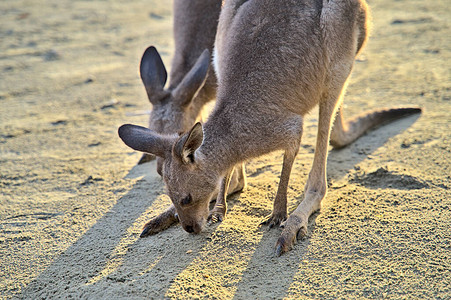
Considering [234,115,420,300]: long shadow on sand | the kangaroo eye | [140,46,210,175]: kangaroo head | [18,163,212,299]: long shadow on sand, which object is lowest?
[18,163,212,299]: long shadow on sand

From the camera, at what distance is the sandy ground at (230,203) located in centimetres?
284

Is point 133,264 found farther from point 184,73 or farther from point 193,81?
point 184,73

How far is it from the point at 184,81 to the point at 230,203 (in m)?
1.14

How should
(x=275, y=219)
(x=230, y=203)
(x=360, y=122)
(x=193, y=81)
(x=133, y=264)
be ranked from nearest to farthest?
(x=133, y=264) < (x=275, y=219) < (x=230, y=203) < (x=193, y=81) < (x=360, y=122)

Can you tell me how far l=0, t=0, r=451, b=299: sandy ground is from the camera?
2.84 meters

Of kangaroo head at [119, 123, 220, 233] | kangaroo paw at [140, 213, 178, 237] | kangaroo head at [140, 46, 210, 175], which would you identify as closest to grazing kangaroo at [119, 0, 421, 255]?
kangaroo head at [119, 123, 220, 233]

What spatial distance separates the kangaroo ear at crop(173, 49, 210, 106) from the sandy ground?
687 mm

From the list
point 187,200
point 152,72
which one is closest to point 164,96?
point 152,72

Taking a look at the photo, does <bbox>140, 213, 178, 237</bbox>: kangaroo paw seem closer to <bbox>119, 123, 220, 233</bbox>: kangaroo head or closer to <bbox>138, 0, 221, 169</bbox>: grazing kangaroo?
<bbox>119, 123, 220, 233</bbox>: kangaroo head

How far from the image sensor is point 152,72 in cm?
431

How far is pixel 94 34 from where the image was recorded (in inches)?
316

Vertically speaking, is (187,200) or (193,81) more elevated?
(193,81)

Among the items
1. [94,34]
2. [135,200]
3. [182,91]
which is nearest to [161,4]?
[94,34]

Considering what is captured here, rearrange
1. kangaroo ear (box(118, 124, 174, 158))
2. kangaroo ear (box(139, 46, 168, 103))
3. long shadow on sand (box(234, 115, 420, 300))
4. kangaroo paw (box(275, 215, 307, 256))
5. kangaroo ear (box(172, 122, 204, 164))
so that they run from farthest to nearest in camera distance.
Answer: kangaroo ear (box(139, 46, 168, 103))
kangaroo ear (box(118, 124, 174, 158))
kangaroo paw (box(275, 215, 307, 256))
kangaroo ear (box(172, 122, 204, 164))
long shadow on sand (box(234, 115, 420, 300))
